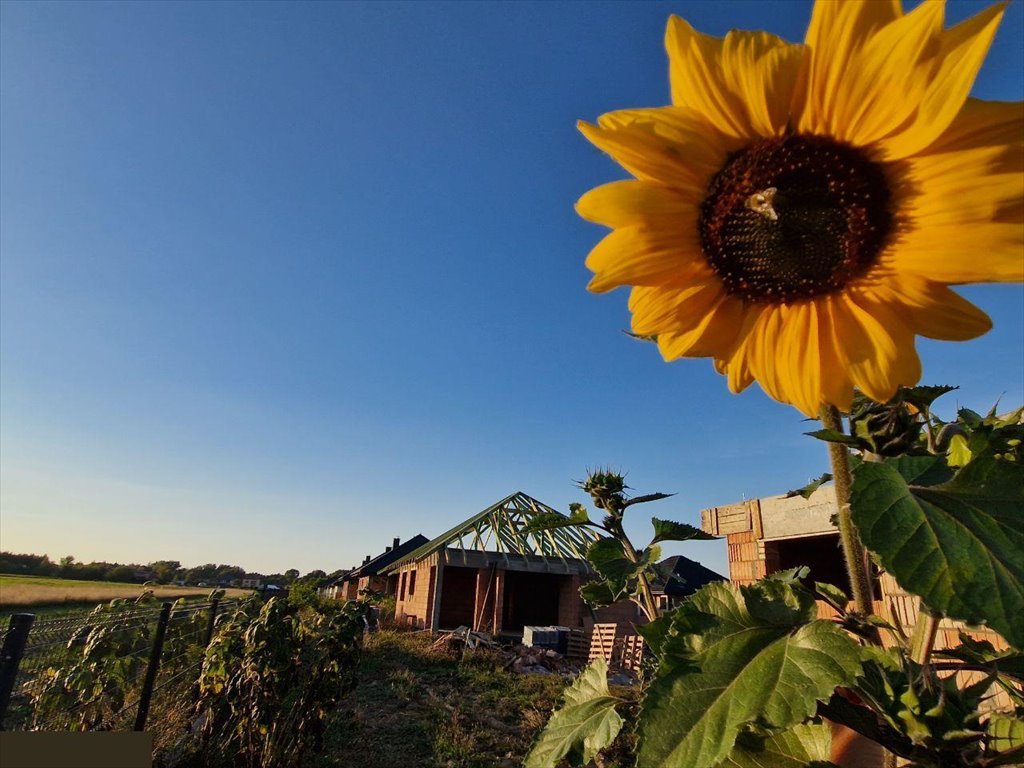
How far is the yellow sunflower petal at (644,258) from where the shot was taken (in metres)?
0.72

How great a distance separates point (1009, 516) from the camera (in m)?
0.65

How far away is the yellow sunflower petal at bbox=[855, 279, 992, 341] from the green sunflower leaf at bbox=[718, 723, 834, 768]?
1.97 ft

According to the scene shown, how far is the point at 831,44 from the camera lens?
67cm

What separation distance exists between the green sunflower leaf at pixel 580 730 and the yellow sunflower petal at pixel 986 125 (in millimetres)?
1054

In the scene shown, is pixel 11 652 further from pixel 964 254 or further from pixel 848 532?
pixel 964 254

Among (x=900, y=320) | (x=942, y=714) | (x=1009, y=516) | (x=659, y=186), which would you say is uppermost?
(x=659, y=186)

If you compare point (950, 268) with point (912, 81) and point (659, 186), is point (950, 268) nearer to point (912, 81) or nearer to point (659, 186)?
point (912, 81)

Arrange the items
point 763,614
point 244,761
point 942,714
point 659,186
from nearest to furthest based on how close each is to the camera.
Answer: point 942,714, point 659,186, point 763,614, point 244,761

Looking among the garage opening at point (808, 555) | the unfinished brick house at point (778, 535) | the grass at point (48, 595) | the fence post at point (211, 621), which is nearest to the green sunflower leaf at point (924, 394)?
the unfinished brick house at point (778, 535)

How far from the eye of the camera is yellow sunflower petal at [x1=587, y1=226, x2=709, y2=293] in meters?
0.72

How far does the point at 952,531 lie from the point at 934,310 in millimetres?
240

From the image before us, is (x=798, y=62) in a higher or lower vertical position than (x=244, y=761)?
higher

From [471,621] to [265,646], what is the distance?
1722cm

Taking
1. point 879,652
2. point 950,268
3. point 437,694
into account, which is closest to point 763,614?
point 879,652
